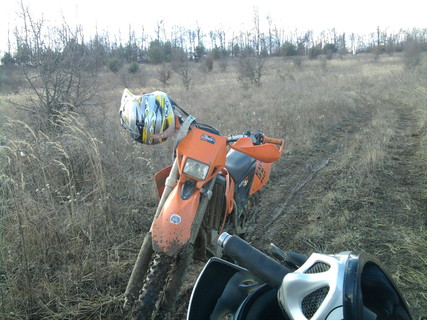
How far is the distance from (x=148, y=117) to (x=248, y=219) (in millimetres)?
1746

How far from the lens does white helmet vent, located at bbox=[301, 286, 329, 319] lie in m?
0.92

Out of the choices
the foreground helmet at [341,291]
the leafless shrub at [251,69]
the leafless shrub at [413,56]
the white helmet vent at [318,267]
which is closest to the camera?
the foreground helmet at [341,291]

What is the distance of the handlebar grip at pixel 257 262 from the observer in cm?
113

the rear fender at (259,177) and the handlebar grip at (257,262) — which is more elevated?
the handlebar grip at (257,262)

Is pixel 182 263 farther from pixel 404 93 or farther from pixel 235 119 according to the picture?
pixel 404 93

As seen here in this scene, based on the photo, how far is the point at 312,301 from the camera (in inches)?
36.8

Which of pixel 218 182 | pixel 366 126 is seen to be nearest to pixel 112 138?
pixel 218 182

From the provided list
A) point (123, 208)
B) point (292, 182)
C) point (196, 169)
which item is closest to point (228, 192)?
point (196, 169)

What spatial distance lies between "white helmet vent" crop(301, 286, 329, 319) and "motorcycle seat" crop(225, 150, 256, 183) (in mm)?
2247

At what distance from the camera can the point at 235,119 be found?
923 cm

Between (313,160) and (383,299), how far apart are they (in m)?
5.40

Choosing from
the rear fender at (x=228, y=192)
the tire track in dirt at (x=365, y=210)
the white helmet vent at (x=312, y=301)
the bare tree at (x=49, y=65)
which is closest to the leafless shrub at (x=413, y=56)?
the tire track in dirt at (x=365, y=210)

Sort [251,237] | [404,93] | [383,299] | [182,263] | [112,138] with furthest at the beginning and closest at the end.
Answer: [404,93] < [112,138] < [251,237] < [182,263] < [383,299]

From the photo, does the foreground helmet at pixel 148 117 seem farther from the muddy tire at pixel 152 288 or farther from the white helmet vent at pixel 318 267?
the white helmet vent at pixel 318 267
